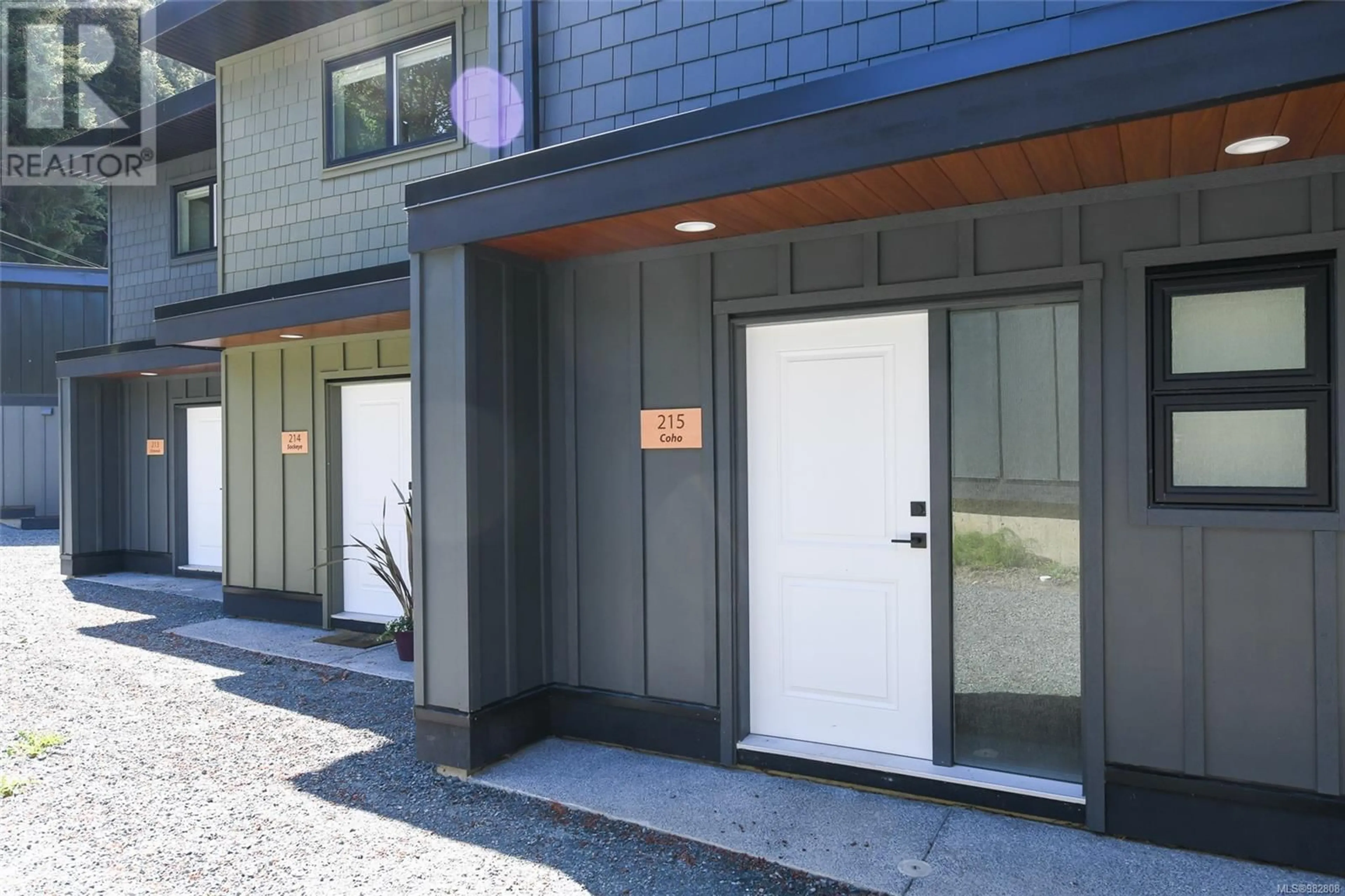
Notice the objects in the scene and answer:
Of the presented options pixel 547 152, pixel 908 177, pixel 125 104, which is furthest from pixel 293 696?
pixel 125 104

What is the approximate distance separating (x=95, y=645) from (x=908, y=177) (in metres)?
6.41

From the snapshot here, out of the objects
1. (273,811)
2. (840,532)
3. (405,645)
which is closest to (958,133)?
(840,532)

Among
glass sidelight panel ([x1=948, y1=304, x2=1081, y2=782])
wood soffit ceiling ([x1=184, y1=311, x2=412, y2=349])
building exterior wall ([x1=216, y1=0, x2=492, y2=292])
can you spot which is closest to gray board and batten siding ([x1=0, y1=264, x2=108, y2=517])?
building exterior wall ([x1=216, y1=0, x2=492, y2=292])

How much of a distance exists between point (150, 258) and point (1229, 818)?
407 inches

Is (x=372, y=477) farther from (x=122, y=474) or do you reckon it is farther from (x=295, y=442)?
(x=122, y=474)

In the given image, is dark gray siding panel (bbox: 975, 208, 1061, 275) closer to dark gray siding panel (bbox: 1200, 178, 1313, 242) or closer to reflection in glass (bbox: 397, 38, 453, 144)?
dark gray siding panel (bbox: 1200, 178, 1313, 242)

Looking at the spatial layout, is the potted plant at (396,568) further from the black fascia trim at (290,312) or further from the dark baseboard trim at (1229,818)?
the dark baseboard trim at (1229,818)

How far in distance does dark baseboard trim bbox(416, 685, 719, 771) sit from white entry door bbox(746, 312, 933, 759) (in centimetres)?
32

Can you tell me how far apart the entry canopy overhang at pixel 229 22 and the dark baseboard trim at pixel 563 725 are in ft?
17.5

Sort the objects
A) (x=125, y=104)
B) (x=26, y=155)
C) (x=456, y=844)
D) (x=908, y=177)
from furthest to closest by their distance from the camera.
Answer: (x=125, y=104), (x=26, y=155), (x=456, y=844), (x=908, y=177)

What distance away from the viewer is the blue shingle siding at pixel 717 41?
334cm

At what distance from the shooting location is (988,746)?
10.7ft

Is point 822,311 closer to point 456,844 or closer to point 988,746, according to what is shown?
point 988,746

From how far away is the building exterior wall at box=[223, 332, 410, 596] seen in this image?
6723 millimetres
